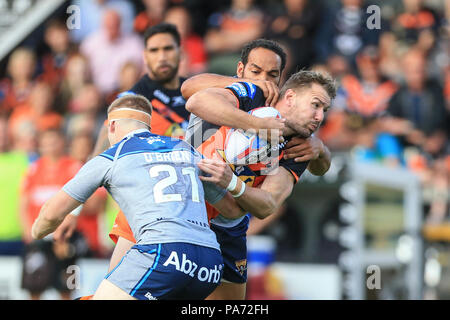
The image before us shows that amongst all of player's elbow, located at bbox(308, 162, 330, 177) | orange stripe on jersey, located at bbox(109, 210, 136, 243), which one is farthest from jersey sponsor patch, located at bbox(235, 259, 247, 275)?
orange stripe on jersey, located at bbox(109, 210, 136, 243)

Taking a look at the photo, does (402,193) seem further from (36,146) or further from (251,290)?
(36,146)

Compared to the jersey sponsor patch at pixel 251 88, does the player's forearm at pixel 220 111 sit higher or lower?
lower

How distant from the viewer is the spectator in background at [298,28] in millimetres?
10680

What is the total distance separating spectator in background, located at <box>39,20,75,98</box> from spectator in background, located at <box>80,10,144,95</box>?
0.54 meters

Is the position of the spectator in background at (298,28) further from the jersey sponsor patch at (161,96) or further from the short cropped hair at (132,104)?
the short cropped hair at (132,104)

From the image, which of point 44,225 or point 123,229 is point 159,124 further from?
point 44,225

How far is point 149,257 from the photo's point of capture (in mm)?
3885

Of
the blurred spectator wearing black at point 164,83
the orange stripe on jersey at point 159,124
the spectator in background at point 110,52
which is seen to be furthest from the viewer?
the spectator in background at point 110,52

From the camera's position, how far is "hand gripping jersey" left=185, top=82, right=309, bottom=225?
4.67 metres

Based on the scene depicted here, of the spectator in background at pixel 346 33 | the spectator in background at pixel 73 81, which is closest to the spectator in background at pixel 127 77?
the spectator in background at pixel 73 81

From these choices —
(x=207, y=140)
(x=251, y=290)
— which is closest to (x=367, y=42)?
(x=251, y=290)

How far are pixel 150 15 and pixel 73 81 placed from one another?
173 cm

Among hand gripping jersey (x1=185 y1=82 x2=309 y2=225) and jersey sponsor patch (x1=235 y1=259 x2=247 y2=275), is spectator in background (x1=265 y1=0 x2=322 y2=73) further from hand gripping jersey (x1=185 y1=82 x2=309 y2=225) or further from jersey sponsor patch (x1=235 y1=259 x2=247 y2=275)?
hand gripping jersey (x1=185 y1=82 x2=309 y2=225)

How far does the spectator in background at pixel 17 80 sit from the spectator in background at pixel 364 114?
5447 mm
